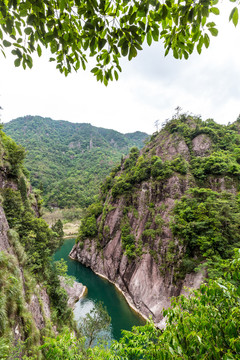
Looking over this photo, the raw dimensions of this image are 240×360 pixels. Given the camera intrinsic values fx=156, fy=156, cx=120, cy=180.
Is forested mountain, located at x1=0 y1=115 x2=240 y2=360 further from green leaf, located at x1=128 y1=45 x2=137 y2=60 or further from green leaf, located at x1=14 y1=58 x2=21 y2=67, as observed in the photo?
green leaf, located at x1=14 y1=58 x2=21 y2=67

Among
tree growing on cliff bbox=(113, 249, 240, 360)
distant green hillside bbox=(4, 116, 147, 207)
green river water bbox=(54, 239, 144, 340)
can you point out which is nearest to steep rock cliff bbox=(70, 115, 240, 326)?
green river water bbox=(54, 239, 144, 340)

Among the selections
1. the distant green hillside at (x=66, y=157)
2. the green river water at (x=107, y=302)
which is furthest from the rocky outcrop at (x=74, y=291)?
the distant green hillside at (x=66, y=157)

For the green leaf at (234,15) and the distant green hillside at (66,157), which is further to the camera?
the distant green hillside at (66,157)

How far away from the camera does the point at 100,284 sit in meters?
23.5

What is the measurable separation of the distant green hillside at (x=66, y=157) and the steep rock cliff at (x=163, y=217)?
1455 centimetres

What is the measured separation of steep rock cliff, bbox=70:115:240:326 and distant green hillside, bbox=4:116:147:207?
47.7 ft

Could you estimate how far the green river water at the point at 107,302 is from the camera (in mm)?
16094

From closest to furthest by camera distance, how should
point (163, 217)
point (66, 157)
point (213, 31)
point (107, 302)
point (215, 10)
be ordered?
1. point (215, 10)
2. point (213, 31)
3. point (107, 302)
4. point (163, 217)
5. point (66, 157)

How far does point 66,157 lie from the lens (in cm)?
11725

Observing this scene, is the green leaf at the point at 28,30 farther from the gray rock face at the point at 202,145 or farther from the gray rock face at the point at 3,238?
the gray rock face at the point at 202,145

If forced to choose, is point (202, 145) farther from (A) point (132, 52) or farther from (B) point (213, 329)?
(B) point (213, 329)

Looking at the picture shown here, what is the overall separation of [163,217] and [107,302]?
12.8 m

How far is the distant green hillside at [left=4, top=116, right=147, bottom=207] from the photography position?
7025 centimetres

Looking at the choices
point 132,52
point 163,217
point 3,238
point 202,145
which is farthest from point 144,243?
point 132,52
